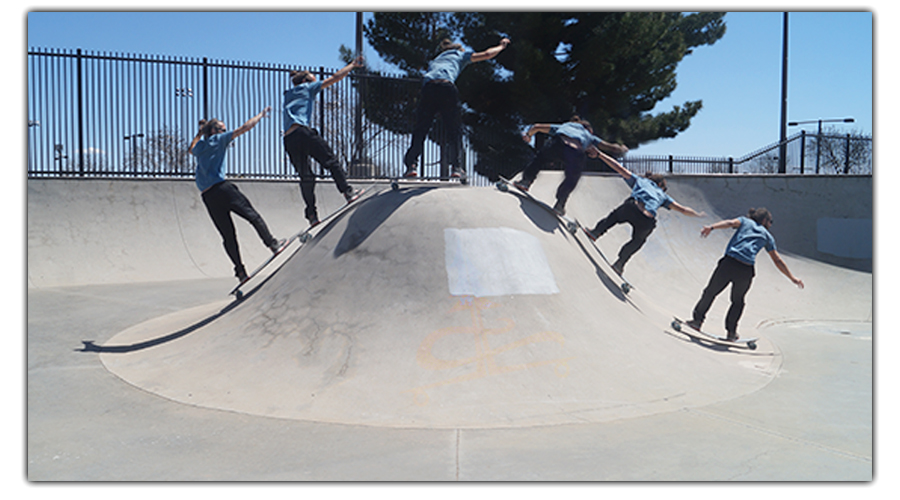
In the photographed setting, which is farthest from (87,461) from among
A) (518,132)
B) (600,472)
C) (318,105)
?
(518,132)

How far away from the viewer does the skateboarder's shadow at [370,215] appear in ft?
20.2

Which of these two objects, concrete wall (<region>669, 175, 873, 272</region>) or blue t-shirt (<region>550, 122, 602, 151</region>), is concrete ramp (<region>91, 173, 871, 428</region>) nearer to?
blue t-shirt (<region>550, 122, 602, 151</region>)

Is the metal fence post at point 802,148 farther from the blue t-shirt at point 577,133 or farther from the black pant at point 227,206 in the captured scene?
the black pant at point 227,206

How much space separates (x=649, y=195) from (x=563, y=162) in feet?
4.53

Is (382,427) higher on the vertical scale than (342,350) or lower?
lower

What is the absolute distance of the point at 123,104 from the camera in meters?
13.1

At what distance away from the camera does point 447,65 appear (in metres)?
7.03

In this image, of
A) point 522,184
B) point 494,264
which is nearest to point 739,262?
point 522,184

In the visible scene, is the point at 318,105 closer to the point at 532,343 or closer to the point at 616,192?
the point at 616,192

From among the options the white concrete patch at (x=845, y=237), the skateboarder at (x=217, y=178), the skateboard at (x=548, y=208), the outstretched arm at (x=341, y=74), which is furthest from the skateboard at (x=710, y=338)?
the white concrete patch at (x=845, y=237)

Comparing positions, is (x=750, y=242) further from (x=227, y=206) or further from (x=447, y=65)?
(x=227, y=206)

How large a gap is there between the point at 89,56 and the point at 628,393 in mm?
13136

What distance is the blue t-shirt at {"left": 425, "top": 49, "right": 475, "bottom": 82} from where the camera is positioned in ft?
22.8

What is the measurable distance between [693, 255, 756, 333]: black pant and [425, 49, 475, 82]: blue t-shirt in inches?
156
